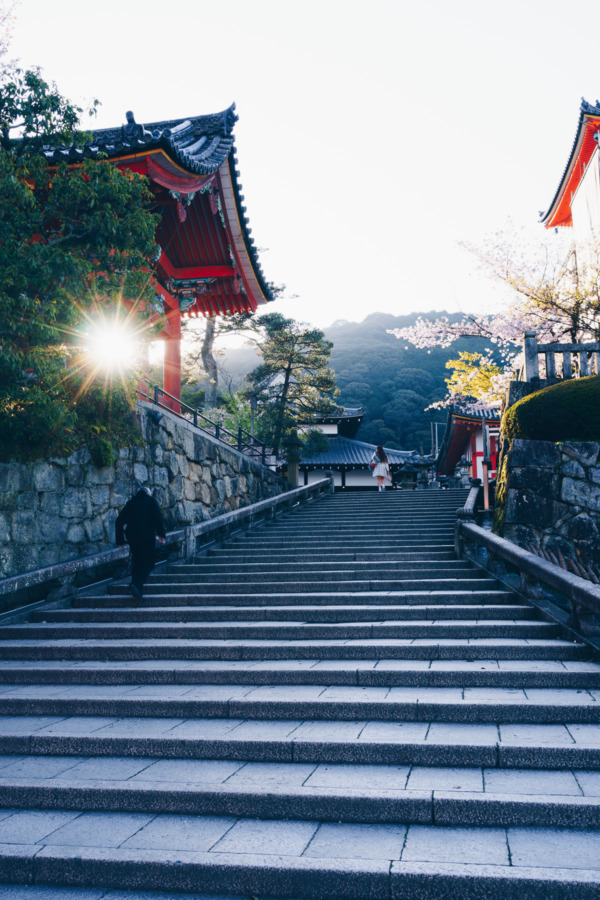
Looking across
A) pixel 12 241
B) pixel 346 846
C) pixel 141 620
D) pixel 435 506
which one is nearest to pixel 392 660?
pixel 346 846

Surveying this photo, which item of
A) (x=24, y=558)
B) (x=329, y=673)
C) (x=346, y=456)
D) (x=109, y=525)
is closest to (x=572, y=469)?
(x=329, y=673)

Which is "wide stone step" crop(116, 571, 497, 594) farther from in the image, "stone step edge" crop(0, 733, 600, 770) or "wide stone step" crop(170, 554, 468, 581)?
"stone step edge" crop(0, 733, 600, 770)

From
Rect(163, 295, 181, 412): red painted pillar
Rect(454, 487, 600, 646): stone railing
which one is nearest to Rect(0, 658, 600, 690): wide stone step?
Rect(454, 487, 600, 646): stone railing

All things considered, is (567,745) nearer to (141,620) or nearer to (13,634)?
(141,620)

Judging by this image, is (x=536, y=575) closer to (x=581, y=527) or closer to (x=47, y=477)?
(x=581, y=527)

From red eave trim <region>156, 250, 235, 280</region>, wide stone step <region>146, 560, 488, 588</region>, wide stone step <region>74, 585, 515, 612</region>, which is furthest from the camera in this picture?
red eave trim <region>156, 250, 235, 280</region>

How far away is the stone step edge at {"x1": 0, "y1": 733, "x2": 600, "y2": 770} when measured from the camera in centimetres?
405

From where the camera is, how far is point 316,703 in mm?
4891

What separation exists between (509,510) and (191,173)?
7.15 metres

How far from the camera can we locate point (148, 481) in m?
10.8

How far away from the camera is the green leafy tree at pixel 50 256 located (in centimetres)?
645

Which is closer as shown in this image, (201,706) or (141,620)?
(201,706)

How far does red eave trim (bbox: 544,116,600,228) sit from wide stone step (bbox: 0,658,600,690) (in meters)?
15.0

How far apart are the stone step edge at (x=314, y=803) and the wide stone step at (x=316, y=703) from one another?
1024mm
